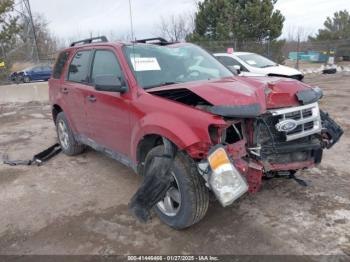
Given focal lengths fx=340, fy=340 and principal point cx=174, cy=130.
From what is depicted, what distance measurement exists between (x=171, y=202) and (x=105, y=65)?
6.79ft

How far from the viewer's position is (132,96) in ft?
12.6

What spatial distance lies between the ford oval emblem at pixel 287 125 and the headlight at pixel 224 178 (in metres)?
0.72

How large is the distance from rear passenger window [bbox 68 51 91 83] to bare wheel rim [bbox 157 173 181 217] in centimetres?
231

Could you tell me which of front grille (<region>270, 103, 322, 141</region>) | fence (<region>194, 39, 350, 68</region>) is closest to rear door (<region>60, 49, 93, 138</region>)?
front grille (<region>270, 103, 322, 141</region>)

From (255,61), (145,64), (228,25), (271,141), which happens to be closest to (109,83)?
(145,64)

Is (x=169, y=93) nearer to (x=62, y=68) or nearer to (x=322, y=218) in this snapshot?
(x=322, y=218)

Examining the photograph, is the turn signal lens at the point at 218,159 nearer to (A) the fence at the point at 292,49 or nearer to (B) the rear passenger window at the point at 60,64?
(B) the rear passenger window at the point at 60,64

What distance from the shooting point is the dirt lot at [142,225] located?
10.6 feet

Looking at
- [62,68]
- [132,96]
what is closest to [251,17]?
[62,68]

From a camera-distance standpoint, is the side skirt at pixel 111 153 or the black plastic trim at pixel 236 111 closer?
the black plastic trim at pixel 236 111

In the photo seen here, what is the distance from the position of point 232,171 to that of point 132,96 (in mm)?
1530

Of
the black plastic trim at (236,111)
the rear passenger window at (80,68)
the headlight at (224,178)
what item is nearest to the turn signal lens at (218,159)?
the headlight at (224,178)

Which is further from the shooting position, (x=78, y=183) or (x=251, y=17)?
(x=251, y=17)

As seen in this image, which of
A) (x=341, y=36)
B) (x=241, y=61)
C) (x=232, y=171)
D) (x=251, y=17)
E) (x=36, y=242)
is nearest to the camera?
(x=232, y=171)
